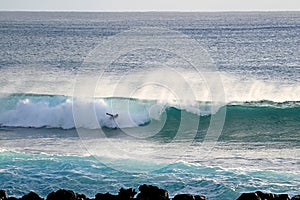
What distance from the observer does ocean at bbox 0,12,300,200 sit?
20344mm

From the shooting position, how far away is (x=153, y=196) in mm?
15375

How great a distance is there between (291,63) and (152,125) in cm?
2673

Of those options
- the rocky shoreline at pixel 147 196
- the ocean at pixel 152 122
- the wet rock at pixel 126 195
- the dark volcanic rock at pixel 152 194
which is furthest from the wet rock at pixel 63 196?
the ocean at pixel 152 122

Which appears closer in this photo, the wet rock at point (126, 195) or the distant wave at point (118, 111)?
the wet rock at point (126, 195)

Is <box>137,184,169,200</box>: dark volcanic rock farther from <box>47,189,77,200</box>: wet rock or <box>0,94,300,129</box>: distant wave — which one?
<box>0,94,300,129</box>: distant wave

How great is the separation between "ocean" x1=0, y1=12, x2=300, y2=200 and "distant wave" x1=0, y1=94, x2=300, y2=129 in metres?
0.06

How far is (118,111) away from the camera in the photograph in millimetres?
35781

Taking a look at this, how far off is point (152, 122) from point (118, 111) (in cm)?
243

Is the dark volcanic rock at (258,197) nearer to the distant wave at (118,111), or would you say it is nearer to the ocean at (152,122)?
the ocean at (152,122)

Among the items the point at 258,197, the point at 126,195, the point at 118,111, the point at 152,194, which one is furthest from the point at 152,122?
the point at 258,197

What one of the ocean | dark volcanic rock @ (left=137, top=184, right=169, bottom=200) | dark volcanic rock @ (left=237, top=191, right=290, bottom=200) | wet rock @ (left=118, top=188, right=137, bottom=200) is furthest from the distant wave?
dark volcanic rock @ (left=237, top=191, right=290, bottom=200)

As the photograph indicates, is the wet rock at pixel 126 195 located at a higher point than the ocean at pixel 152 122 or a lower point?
lower

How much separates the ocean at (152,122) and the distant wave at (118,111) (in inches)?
2.3

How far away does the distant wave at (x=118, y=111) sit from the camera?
109ft
